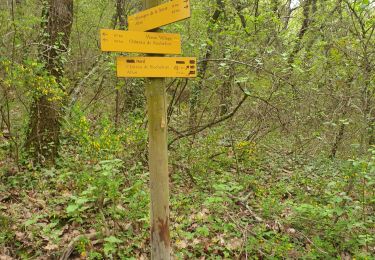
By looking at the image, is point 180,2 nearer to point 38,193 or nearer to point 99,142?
point 99,142

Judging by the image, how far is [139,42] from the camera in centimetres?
299

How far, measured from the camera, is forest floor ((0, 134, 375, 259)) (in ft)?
12.6

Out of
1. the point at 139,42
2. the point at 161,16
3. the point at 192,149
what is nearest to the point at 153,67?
the point at 139,42

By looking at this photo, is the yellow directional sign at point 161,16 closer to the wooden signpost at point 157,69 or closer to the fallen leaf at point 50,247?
the wooden signpost at point 157,69

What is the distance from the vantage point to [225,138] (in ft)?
25.0

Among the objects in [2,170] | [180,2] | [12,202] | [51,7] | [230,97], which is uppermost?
[51,7]

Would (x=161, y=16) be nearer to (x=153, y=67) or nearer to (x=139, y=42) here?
(x=139, y=42)

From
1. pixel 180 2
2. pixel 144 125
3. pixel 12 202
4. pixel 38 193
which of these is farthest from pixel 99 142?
pixel 180 2

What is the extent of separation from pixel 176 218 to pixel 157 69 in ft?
7.78

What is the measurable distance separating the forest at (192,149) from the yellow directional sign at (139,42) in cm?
10

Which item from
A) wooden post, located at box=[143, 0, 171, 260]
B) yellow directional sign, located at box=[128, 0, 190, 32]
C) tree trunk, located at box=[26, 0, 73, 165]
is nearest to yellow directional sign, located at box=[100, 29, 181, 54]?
yellow directional sign, located at box=[128, 0, 190, 32]

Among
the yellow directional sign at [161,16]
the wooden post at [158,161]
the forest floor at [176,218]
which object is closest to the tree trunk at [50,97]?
the forest floor at [176,218]

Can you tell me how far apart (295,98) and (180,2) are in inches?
135

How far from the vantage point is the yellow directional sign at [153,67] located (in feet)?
9.73
